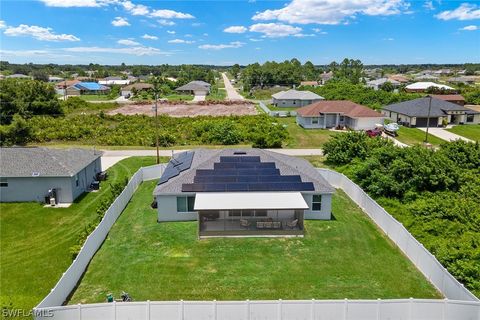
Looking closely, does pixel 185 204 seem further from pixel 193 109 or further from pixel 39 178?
pixel 193 109

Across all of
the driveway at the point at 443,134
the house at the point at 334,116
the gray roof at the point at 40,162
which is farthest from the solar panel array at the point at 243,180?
the driveway at the point at 443,134

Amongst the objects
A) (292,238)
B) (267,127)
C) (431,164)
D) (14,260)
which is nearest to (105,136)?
(267,127)

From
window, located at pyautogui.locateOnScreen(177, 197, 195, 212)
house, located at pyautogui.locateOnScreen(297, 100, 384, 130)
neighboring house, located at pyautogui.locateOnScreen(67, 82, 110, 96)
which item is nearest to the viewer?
window, located at pyautogui.locateOnScreen(177, 197, 195, 212)

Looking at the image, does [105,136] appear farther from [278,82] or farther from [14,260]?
[278,82]

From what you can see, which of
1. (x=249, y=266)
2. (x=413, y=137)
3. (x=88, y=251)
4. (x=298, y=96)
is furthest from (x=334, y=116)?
(x=88, y=251)

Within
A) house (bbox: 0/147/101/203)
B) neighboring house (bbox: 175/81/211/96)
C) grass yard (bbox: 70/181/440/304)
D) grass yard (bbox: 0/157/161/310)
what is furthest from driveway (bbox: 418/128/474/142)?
neighboring house (bbox: 175/81/211/96)

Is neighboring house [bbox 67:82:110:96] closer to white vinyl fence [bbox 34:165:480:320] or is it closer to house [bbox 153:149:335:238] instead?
house [bbox 153:149:335:238]
